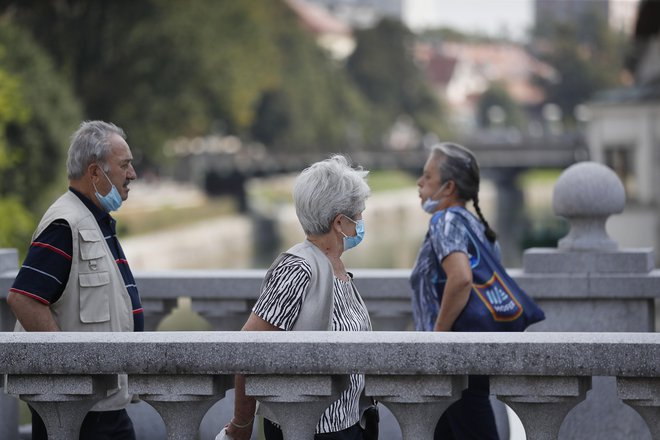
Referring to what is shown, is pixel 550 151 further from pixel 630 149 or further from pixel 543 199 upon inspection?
pixel 630 149

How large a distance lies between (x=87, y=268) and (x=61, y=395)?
650 mm

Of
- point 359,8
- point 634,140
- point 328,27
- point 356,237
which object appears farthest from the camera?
point 359,8

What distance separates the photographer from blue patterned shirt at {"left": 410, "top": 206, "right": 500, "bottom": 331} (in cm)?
460

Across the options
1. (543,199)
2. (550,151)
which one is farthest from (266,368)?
(543,199)

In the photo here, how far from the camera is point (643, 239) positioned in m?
31.2

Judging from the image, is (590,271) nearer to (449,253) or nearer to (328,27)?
(449,253)

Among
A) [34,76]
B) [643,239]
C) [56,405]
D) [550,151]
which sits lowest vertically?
[56,405]

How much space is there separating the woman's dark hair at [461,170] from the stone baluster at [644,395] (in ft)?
5.42

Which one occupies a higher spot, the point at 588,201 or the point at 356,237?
the point at 588,201

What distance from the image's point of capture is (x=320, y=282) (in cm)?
354

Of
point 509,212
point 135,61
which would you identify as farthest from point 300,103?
point 135,61

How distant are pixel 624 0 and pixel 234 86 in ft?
454

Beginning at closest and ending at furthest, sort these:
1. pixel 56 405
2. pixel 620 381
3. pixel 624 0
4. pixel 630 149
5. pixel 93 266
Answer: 1. pixel 620 381
2. pixel 56 405
3. pixel 93 266
4. pixel 630 149
5. pixel 624 0

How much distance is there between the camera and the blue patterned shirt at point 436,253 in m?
4.60
